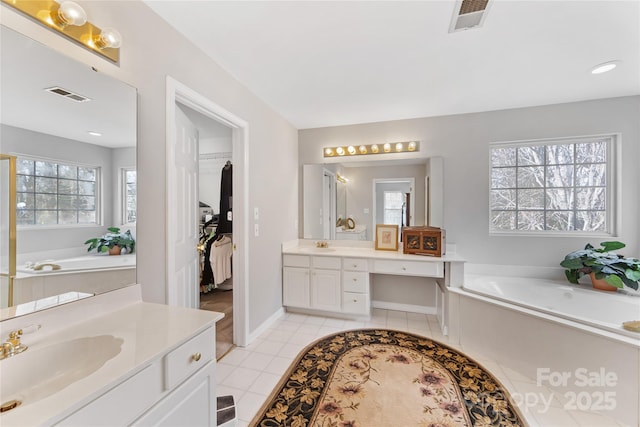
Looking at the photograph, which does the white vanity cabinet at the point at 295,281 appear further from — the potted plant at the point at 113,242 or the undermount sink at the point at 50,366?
the undermount sink at the point at 50,366

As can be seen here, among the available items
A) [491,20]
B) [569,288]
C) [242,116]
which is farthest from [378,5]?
[569,288]

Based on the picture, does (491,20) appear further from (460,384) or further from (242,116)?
(460,384)

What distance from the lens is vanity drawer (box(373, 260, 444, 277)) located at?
263 centimetres

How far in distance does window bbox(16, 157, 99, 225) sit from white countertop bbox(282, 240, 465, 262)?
2096 mm

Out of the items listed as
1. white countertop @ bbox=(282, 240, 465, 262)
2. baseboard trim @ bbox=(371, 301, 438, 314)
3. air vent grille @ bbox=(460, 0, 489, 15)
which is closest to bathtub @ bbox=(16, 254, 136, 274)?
white countertop @ bbox=(282, 240, 465, 262)

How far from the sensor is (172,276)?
5.12 feet

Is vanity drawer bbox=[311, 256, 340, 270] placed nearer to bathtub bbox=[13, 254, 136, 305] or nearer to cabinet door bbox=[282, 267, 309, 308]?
cabinet door bbox=[282, 267, 309, 308]

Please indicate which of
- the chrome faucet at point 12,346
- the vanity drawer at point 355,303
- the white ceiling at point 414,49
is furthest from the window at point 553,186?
the chrome faucet at point 12,346

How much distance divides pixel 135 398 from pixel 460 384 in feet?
6.61

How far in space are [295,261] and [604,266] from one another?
118 inches

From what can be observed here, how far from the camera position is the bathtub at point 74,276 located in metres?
0.96

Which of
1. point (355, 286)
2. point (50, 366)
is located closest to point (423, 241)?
point (355, 286)

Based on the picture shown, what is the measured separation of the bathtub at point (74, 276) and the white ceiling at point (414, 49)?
55.1 inches

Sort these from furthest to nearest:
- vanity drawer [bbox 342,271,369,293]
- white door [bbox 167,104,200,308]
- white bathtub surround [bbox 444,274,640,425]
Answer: vanity drawer [bbox 342,271,369,293] → white door [bbox 167,104,200,308] → white bathtub surround [bbox 444,274,640,425]
